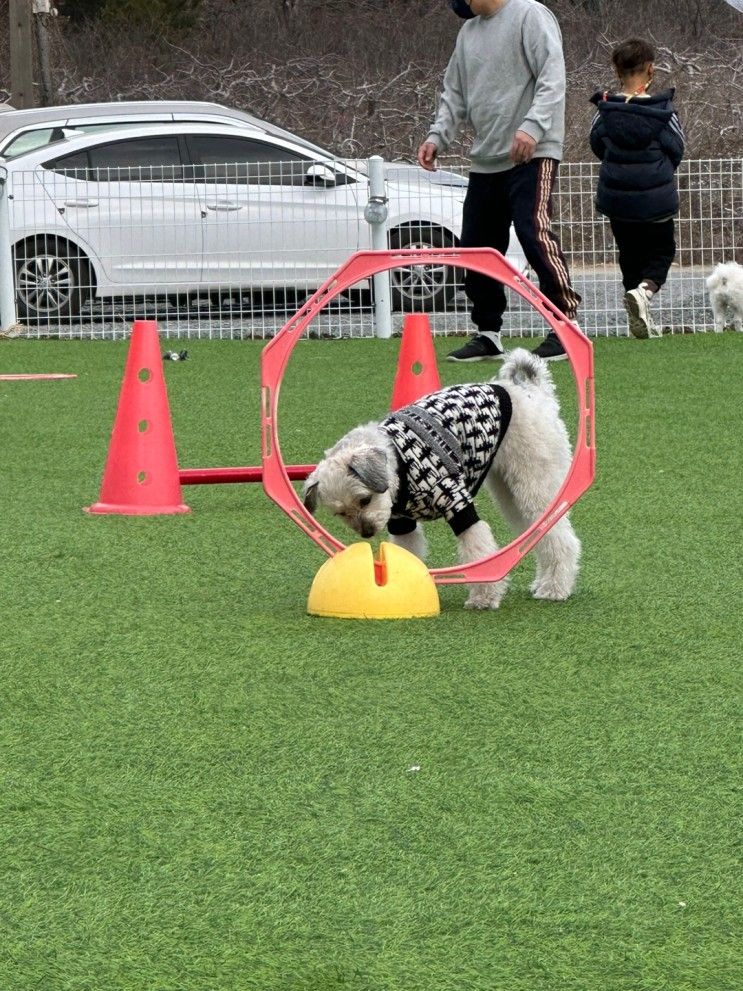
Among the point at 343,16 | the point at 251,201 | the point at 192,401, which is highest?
the point at 343,16

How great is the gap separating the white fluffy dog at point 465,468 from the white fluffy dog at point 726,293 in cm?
704

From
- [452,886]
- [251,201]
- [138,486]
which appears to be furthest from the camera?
[251,201]

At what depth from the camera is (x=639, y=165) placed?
10336 mm

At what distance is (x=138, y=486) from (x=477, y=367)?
3.95m

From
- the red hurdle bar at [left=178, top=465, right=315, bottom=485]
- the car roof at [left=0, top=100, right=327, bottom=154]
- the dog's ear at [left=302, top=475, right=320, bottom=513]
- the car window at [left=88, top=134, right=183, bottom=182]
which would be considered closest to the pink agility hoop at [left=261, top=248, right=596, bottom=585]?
the dog's ear at [left=302, top=475, right=320, bottom=513]

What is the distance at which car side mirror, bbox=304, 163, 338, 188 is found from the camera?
39.5ft

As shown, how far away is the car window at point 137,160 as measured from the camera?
40.2 feet

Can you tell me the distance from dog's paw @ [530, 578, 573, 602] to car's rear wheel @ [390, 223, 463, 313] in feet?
25.6

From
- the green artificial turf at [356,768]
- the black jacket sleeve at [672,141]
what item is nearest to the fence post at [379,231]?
the black jacket sleeve at [672,141]

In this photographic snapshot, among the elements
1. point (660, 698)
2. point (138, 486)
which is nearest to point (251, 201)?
point (138, 486)

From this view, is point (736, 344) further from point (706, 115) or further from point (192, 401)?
point (706, 115)

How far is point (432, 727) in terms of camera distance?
319 cm

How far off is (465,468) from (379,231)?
24.9 ft

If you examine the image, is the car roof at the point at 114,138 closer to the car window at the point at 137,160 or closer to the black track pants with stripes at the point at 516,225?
the car window at the point at 137,160
